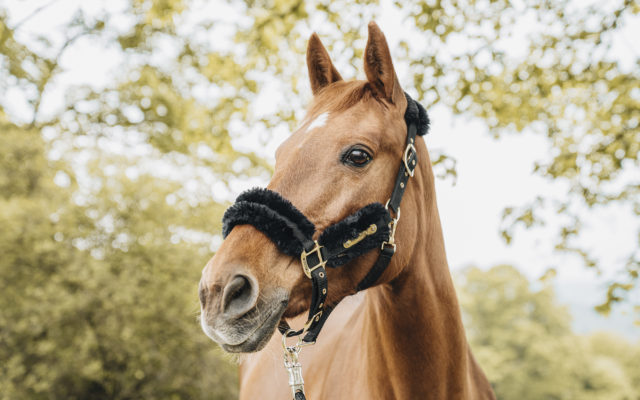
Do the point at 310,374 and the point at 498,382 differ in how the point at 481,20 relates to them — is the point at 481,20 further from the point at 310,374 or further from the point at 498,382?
the point at 498,382

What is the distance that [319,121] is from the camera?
1.96 meters

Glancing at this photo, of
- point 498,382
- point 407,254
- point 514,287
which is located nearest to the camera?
point 407,254

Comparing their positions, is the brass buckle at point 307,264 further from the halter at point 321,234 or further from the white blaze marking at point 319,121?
the white blaze marking at point 319,121

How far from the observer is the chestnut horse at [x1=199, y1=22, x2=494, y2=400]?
5.15ft

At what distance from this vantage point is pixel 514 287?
115ft

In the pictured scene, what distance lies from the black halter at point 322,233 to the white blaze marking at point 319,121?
16.3 inches

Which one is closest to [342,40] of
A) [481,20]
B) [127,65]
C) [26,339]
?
[481,20]

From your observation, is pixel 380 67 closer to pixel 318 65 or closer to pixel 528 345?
pixel 318 65

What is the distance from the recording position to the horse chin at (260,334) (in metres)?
1.56

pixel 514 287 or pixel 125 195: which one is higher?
pixel 514 287

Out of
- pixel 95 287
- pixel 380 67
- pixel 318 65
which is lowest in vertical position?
pixel 380 67

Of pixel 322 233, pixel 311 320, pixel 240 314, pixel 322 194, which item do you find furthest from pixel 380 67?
pixel 240 314

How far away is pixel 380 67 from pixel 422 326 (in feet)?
4.23

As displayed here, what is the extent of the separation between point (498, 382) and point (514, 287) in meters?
7.45
